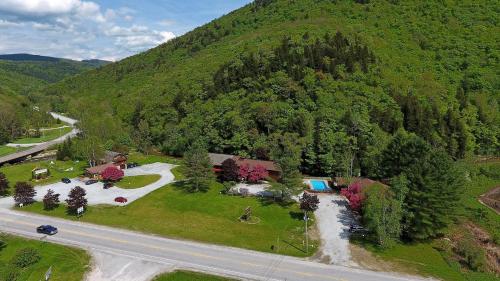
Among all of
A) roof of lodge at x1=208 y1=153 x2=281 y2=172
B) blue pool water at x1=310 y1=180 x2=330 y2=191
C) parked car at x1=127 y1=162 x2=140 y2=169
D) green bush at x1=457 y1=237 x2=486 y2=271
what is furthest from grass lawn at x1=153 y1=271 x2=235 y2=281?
parked car at x1=127 y1=162 x2=140 y2=169

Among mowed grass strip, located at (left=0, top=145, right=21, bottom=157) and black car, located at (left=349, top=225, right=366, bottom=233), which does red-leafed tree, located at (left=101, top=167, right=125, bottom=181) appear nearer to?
black car, located at (left=349, top=225, right=366, bottom=233)

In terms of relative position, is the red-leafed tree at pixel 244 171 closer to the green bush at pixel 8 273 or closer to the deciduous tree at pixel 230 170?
the deciduous tree at pixel 230 170

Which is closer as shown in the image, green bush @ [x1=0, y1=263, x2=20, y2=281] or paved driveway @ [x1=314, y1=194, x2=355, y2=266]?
green bush @ [x1=0, y1=263, x2=20, y2=281]

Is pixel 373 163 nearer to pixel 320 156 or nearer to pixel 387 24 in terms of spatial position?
pixel 320 156

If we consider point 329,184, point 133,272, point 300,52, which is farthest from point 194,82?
point 133,272

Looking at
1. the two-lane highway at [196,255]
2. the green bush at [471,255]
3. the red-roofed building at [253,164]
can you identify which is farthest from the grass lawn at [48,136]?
the green bush at [471,255]
